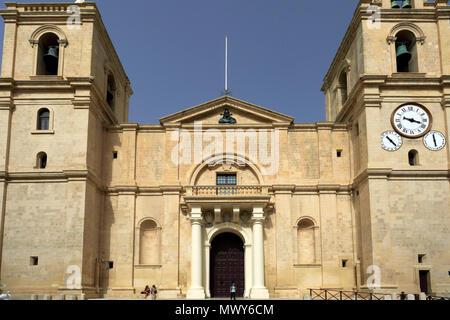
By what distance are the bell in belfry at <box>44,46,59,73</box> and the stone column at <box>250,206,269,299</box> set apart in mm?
15767

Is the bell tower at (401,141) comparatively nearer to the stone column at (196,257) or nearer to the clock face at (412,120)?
the clock face at (412,120)

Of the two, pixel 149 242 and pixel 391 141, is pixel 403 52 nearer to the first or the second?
pixel 391 141

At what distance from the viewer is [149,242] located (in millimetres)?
32312

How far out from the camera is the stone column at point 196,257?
29.6m

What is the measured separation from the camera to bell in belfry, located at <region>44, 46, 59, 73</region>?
31242 millimetres

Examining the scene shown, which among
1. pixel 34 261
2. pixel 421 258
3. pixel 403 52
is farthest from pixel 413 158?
pixel 34 261

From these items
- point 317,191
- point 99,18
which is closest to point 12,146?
point 99,18

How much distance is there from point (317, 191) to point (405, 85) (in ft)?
27.7

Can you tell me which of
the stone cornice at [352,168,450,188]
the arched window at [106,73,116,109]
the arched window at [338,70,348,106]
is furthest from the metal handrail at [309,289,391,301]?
the arched window at [106,73,116,109]

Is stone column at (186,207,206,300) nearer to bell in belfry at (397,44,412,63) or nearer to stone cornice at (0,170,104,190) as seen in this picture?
stone cornice at (0,170,104,190)

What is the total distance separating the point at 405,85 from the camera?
29.9 meters

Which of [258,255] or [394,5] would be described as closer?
[258,255]

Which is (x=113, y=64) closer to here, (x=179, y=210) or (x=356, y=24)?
(x=179, y=210)

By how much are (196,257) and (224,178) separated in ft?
19.1
